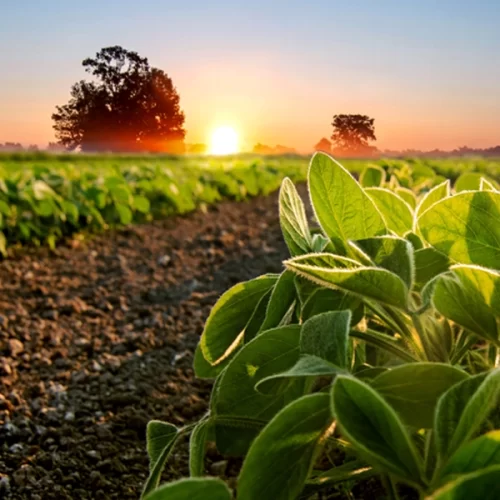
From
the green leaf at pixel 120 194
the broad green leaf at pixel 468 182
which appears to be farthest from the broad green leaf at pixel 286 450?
the green leaf at pixel 120 194

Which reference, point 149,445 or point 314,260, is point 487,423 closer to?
point 314,260

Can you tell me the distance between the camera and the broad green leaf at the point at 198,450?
2.79 feet

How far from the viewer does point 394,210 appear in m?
1.12

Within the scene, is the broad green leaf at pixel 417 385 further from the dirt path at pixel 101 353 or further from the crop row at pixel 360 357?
the dirt path at pixel 101 353

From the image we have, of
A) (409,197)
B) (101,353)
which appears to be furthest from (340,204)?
(101,353)

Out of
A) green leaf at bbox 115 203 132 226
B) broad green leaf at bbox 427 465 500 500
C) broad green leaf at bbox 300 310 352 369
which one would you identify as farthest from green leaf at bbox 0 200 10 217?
broad green leaf at bbox 427 465 500 500

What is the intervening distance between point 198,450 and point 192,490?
1.03 ft

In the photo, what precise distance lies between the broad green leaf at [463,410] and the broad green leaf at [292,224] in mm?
347

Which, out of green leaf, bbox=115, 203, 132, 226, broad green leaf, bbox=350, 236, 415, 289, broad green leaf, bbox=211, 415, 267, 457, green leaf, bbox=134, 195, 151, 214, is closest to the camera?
broad green leaf, bbox=350, 236, 415, 289

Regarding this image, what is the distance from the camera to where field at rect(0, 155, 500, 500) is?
2.12 ft

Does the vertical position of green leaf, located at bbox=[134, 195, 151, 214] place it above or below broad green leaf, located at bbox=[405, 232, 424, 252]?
below

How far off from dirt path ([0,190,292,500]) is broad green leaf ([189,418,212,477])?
2.79 feet

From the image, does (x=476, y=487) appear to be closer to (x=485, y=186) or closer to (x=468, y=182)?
(x=485, y=186)

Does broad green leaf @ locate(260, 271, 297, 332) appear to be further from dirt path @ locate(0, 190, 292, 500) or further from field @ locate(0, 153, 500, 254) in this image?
field @ locate(0, 153, 500, 254)
